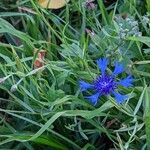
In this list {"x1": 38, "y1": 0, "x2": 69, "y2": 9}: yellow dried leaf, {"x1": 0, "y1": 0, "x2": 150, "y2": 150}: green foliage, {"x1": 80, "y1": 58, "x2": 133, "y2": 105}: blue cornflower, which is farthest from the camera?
{"x1": 38, "y1": 0, "x2": 69, "y2": 9}: yellow dried leaf

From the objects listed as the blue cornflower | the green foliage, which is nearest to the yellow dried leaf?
the green foliage

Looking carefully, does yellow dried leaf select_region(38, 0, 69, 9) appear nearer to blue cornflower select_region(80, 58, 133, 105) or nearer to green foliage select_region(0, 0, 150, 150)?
green foliage select_region(0, 0, 150, 150)

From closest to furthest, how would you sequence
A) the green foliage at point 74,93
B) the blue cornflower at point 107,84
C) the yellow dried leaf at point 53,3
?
the blue cornflower at point 107,84, the green foliage at point 74,93, the yellow dried leaf at point 53,3

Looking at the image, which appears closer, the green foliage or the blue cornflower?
the blue cornflower

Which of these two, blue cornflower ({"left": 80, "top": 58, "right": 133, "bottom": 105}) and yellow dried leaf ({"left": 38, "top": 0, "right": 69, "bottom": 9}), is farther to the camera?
yellow dried leaf ({"left": 38, "top": 0, "right": 69, "bottom": 9})

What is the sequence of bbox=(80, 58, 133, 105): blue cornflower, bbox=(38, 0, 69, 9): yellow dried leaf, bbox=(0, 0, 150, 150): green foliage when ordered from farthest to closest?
bbox=(38, 0, 69, 9): yellow dried leaf → bbox=(0, 0, 150, 150): green foliage → bbox=(80, 58, 133, 105): blue cornflower

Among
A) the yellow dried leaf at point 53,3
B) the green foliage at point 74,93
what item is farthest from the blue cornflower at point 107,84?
the yellow dried leaf at point 53,3

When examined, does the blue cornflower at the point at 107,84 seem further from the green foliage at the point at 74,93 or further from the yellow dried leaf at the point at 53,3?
the yellow dried leaf at the point at 53,3

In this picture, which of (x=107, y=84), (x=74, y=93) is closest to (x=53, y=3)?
(x=74, y=93)

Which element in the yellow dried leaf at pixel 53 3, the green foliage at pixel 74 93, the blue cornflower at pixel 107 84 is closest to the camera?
the blue cornflower at pixel 107 84

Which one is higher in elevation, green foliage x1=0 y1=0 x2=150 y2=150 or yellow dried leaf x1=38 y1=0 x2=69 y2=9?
yellow dried leaf x1=38 y1=0 x2=69 y2=9

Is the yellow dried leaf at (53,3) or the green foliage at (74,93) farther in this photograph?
the yellow dried leaf at (53,3)
